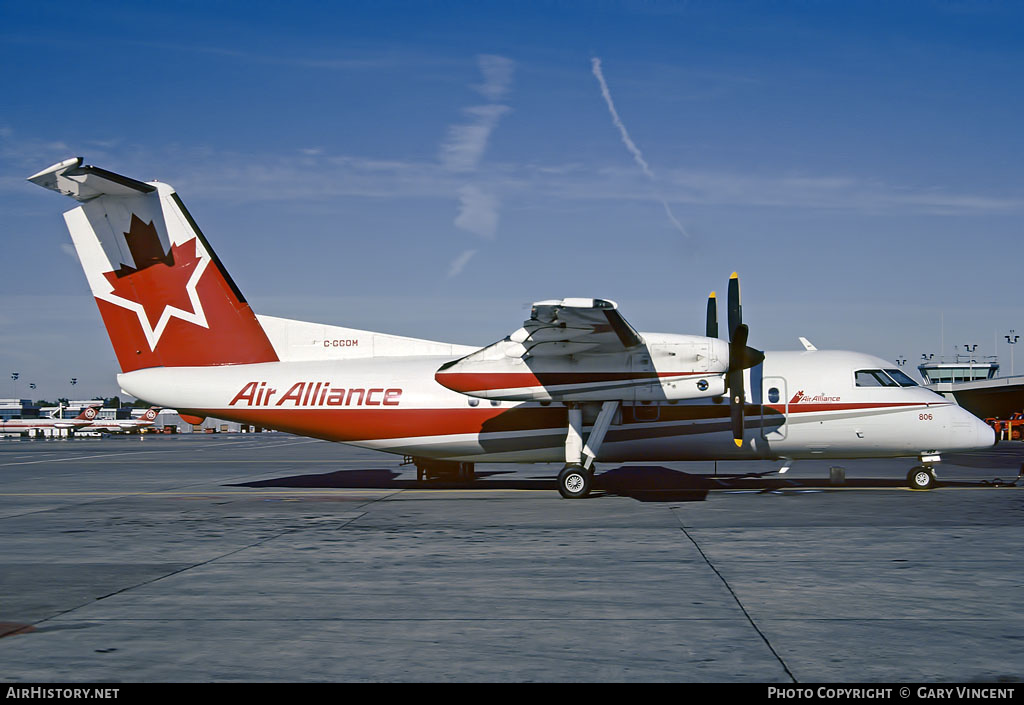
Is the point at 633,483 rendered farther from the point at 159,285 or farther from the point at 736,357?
the point at 159,285

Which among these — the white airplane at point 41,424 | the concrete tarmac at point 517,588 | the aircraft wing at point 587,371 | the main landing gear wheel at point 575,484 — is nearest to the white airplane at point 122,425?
the white airplane at point 41,424

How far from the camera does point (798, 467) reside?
3023 cm

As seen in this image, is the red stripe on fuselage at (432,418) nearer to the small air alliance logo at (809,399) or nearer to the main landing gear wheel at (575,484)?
the small air alliance logo at (809,399)

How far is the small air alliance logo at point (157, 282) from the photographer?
793 inches

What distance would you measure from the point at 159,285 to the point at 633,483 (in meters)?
13.5

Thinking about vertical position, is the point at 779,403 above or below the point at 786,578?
above

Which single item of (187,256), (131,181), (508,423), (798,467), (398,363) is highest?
(131,181)

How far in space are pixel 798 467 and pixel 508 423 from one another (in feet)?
46.7

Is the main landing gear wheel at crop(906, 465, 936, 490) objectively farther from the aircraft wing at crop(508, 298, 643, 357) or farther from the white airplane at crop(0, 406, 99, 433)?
the white airplane at crop(0, 406, 99, 433)

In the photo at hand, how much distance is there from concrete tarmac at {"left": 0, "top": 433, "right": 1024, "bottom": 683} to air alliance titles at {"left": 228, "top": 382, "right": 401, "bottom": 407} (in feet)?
7.55

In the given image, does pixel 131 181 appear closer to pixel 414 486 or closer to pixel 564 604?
pixel 414 486

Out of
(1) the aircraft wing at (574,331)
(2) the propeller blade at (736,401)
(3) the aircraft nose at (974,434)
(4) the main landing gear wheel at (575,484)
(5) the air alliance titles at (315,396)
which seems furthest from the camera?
(5) the air alliance titles at (315,396)

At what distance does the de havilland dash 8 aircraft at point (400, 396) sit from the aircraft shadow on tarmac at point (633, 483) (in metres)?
1.22

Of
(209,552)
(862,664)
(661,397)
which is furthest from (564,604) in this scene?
(661,397)
